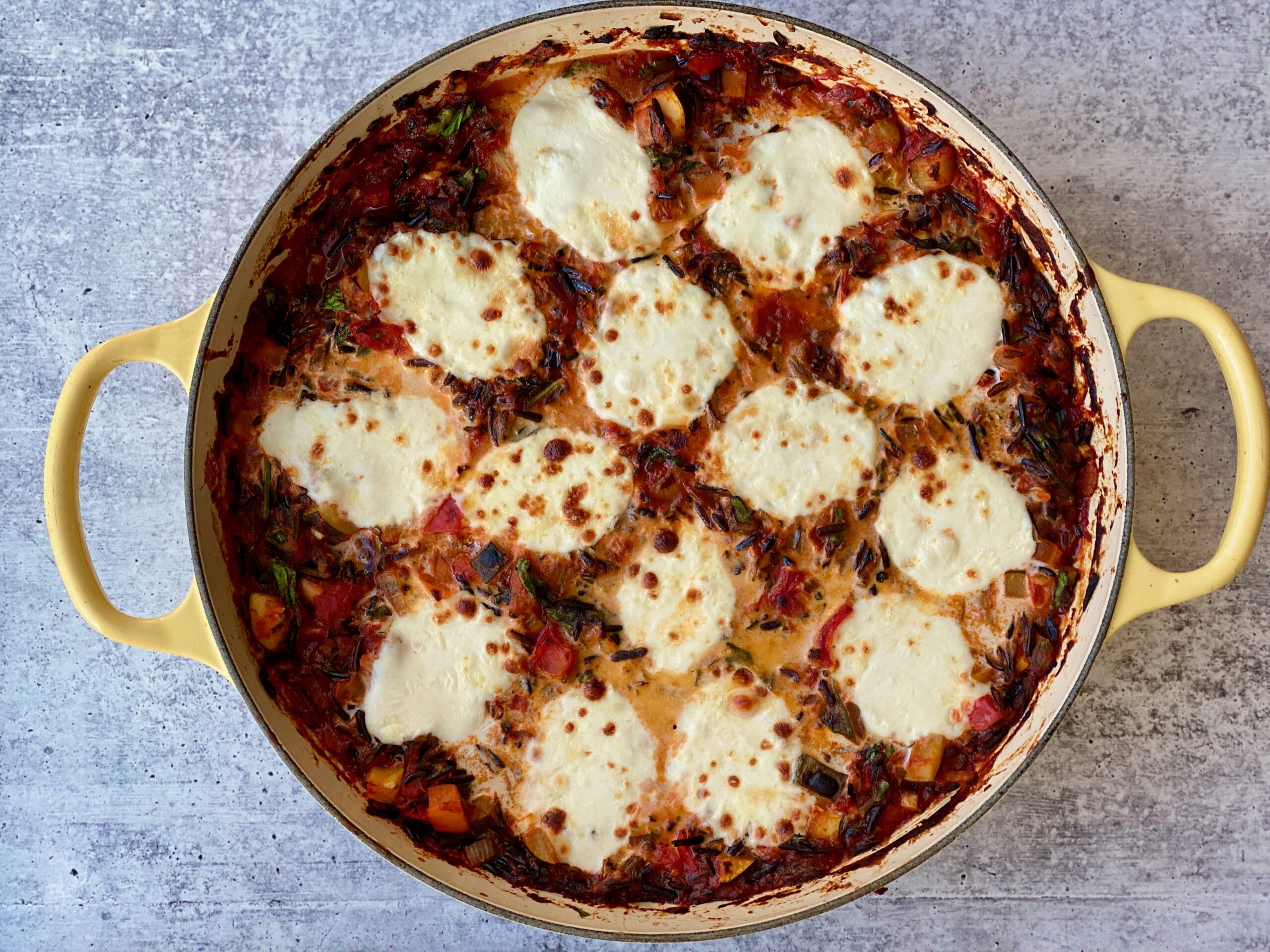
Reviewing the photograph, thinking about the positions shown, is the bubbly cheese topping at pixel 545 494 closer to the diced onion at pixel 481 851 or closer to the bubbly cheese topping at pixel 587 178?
the bubbly cheese topping at pixel 587 178

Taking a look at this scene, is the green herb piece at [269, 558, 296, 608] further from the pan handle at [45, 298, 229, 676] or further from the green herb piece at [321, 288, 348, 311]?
the green herb piece at [321, 288, 348, 311]

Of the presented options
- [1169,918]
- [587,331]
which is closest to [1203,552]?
[1169,918]

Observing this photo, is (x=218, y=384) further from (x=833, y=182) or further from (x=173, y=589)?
(x=833, y=182)

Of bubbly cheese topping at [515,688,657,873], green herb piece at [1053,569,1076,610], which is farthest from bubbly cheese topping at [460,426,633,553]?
green herb piece at [1053,569,1076,610]

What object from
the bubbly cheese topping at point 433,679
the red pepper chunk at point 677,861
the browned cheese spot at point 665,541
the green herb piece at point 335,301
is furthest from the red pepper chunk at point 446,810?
the green herb piece at point 335,301

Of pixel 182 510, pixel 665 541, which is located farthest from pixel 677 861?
pixel 182 510
